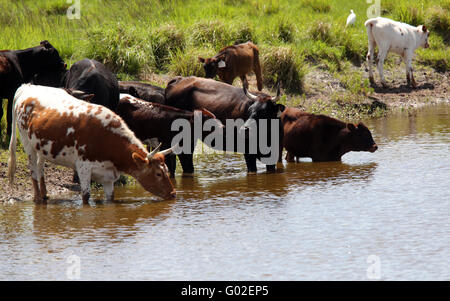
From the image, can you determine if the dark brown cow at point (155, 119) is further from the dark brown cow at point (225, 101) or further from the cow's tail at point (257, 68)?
the cow's tail at point (257, 68)

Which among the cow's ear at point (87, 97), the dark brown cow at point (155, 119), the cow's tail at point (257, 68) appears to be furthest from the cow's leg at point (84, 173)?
the cow's tail at point (257, 68)

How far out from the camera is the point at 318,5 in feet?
72.9

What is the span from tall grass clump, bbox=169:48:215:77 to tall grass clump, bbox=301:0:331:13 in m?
6.48

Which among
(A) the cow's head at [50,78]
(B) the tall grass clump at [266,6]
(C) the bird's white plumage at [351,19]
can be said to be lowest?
(A) the cow's head at [50,78]

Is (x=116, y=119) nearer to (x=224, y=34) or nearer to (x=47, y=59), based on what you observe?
(x=47, y=59)

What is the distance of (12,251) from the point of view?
782cm

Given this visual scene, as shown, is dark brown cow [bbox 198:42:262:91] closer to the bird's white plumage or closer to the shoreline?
the shoreline

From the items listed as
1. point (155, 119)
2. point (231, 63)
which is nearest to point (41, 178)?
point (155, 119)

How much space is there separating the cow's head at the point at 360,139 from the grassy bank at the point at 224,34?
3.49m

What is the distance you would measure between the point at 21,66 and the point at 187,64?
4296mm

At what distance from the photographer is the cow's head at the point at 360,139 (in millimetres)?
12586

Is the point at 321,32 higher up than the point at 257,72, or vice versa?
the point at 321,32
